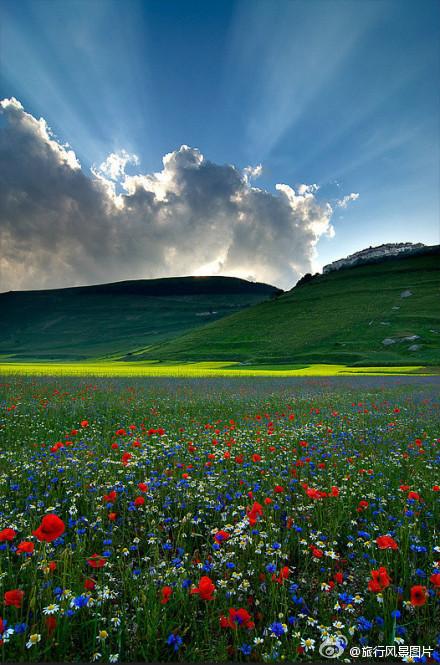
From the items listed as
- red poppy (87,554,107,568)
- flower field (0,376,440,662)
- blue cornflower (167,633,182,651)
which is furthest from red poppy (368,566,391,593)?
red poppy (87,554,107,568)

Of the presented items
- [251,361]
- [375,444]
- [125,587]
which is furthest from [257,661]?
[251,361]

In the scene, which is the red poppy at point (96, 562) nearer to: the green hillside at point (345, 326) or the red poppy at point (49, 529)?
the red poppy at point (49, 529)

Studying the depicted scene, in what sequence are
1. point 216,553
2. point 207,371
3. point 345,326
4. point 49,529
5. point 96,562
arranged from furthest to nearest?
point 345,326
point 207,371
point 216,553
point 96,562
point 49,529

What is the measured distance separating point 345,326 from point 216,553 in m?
97.2

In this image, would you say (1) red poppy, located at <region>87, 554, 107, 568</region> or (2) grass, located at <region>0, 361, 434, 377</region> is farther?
(2) grass, located at <region>0, 361, 434, 377</region>

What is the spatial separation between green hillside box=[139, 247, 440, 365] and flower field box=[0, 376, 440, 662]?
2317 inches

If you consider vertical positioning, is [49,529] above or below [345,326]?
below

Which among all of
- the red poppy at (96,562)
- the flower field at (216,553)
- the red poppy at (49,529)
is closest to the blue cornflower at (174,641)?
the flower field at (216,553)

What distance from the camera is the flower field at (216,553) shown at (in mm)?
2701

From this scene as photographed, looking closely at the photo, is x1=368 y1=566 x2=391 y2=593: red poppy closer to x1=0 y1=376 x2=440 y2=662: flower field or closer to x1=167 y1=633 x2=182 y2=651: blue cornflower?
x1=0 y1=376 x2=440 y2=662: flower field

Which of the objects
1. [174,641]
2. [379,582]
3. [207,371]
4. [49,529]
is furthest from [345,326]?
[49,529]

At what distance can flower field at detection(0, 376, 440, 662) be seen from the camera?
8.86 ft

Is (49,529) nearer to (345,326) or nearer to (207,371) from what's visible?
(207,371)

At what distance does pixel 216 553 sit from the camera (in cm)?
368
